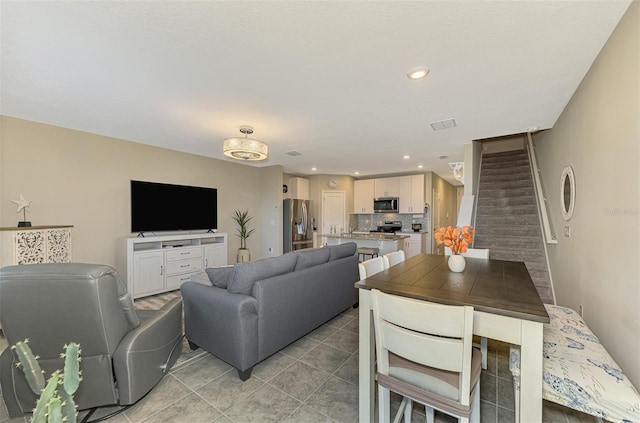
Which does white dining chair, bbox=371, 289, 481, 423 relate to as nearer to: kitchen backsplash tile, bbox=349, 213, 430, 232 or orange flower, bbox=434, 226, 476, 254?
orange flower, bbox=434, 226, 476, 254

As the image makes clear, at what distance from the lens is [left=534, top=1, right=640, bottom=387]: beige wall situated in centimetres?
148

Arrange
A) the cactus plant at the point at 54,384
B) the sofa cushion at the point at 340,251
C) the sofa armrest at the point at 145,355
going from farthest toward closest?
the sofa cushion at the point at 340,251
the sofa armrest at the point at 145,355
the cactus plant at the point at 54,384

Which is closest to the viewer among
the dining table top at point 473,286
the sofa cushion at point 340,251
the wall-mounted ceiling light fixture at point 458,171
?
the dining table top at point 473,286

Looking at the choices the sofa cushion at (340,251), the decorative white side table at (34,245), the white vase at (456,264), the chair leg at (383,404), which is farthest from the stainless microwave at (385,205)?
the decorative white side table at (34,245)

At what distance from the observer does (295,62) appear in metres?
2.01

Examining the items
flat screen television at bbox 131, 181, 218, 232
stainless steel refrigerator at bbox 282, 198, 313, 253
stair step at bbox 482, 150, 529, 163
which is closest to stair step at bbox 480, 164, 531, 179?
stair step at bbox 482, 150, 529, 163

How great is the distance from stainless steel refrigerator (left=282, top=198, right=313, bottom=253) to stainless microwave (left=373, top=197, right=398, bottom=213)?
2.14 m

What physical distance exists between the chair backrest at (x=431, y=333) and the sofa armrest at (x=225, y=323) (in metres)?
1.20

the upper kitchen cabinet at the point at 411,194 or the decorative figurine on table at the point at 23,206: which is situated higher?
the upper kitchen cabinet at the point at 411,194

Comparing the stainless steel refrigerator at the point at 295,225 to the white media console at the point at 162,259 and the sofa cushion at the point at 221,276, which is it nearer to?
the white media console at the point at 162,259

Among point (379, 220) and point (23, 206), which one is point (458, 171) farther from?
point (23, 206)

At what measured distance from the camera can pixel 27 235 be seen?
2.88m

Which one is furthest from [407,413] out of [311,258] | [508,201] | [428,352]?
[508,201]

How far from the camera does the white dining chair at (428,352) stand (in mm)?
1172
